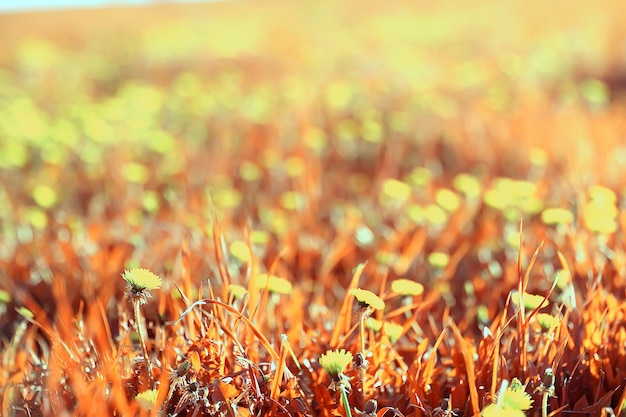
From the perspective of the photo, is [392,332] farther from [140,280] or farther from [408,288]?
[140,280]

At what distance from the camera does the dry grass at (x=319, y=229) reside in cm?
102

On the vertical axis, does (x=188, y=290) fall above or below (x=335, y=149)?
above

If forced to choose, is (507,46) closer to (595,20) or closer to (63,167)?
(595,20)

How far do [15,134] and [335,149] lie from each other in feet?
4.30

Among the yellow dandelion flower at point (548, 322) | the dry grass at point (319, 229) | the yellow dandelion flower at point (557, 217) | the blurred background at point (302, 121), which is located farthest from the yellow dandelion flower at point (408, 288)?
the blurred background at point (302, 121)

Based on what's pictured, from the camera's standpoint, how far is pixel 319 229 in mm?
1906

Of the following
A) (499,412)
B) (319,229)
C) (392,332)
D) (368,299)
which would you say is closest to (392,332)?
(392,332)

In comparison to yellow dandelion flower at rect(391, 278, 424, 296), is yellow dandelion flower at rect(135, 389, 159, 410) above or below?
above

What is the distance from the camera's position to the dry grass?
102 cm

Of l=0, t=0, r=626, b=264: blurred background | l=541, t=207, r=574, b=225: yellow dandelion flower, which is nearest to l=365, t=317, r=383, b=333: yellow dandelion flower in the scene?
l=541, t=207, r=574, b=225: yellow dandelion flower

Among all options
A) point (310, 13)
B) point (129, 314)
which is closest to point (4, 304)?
point (129, 314)

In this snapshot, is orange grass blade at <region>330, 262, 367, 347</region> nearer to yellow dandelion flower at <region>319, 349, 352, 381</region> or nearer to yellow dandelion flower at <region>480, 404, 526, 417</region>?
yellow dandelion flower at <region>319, 349, 352, 381</region>

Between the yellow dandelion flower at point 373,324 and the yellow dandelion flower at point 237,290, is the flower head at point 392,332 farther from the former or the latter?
the yellow dandelion flower at point 237,290

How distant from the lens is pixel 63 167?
2541mm
